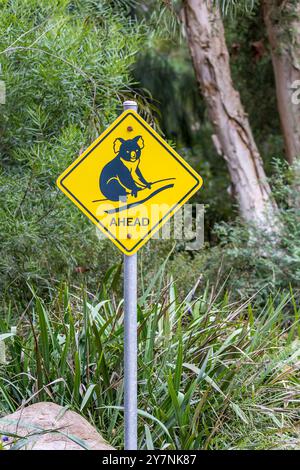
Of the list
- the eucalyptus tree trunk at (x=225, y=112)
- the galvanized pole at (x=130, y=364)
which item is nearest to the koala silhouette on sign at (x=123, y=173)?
the galvanized pole at (x=130, y=364)

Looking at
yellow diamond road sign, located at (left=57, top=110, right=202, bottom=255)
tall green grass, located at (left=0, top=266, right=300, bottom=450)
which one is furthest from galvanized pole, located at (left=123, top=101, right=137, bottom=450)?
tall green grass, located at (left=0, top=266, right=300, bottom=450)

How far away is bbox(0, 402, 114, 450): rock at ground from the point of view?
4336 mm

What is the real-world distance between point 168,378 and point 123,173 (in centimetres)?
127

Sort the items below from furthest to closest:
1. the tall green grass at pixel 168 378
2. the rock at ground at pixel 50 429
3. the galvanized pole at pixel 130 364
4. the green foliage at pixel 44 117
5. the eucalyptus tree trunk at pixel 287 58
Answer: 1. the eucalyptus tree trunk at pixel 287 58
2. the green foliage at pixel 44 117
3. the tall green grass at pixel 168 378
4. the rock at ground at pixel 50 429
5. the galvanized pole at pixel 130 364

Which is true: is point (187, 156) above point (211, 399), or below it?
above

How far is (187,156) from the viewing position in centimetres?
1409

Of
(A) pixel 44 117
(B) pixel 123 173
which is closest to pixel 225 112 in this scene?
(A) pixel 44 117

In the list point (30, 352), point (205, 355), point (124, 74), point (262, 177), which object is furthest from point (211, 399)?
point (262, 177)

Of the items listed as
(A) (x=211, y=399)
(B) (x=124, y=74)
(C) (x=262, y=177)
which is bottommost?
(A) (x=211, y=399)

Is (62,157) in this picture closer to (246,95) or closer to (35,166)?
(35,166)

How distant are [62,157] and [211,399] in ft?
7.62

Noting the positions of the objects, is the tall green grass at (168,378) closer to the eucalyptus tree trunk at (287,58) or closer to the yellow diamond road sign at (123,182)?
the yellow diamond road sign at (123,182)

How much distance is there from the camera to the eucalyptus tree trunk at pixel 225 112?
31.3 ft

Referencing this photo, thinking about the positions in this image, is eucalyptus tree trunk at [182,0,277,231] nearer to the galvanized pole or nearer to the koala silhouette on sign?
the koala silhouette on sign
